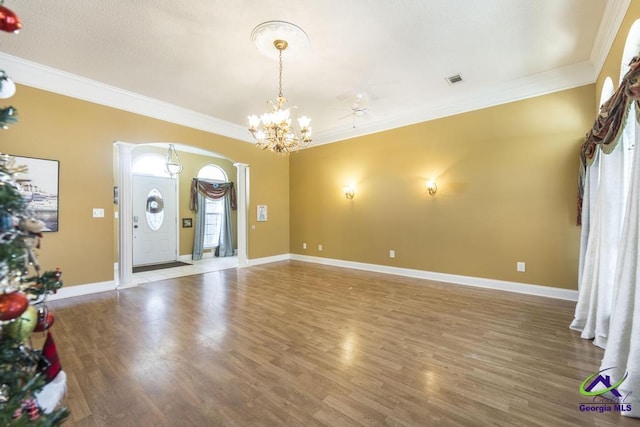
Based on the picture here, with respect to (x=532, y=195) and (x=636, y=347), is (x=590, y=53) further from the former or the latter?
(x=636, y=347)

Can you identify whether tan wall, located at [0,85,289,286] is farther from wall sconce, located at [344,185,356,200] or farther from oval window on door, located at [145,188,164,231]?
wall sconce, located at [344,185,356,200]

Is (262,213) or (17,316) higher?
(262,213)

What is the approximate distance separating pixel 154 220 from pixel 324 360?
6907 millimetres

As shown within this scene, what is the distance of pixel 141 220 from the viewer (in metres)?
7.12

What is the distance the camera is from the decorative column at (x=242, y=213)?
6.47 metres

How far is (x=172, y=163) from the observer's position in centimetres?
722

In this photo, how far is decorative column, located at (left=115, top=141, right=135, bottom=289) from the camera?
460cm

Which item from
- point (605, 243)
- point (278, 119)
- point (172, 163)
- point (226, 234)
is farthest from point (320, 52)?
point (226, 234)

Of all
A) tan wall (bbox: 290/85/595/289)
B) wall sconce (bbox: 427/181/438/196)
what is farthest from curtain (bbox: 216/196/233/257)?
wall sconce (bbox: 427/181/438/196)

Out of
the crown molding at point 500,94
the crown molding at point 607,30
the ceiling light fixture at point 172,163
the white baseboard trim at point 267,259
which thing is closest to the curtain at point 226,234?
the ceiling light fixture at point 172,163

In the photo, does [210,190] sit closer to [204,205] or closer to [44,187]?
[204,205]

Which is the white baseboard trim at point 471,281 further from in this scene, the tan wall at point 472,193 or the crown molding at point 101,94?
the crown molding at point 101,94
